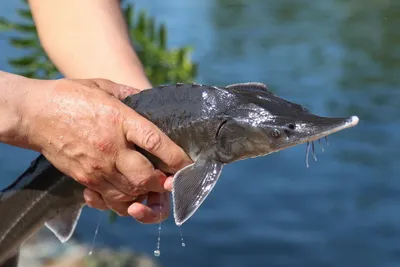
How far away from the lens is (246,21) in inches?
722

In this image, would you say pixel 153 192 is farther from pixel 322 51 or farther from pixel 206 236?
pixel 322 51

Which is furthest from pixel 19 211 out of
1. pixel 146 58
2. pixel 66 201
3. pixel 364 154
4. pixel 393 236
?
pixel 364 154

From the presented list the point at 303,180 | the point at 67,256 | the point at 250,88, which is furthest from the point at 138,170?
the point at 303,180

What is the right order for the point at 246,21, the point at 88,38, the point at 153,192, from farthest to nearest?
the point at 246,21
the point at 88,38
the point at 153,192

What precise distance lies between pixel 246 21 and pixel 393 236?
10.7 meters

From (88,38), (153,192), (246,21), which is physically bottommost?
(246,21)

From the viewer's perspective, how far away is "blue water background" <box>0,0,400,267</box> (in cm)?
815

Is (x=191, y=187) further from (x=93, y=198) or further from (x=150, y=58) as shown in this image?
(x=150, y=58)

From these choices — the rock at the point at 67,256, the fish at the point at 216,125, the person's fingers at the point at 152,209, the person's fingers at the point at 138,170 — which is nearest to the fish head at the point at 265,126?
the fish at the point at 216,125

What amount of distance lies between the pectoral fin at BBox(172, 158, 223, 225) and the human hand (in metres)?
0.14

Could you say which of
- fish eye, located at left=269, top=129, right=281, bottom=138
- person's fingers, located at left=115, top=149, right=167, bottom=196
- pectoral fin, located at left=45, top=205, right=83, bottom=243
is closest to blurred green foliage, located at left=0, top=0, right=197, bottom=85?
pectoral fin, located at left=45, top=205, right=83, bottom=243

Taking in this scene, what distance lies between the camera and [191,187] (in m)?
2.59

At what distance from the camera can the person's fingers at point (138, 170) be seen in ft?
9.14

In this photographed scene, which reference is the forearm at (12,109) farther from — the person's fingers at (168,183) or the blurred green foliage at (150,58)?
the blurred green foliage at (150,58)
